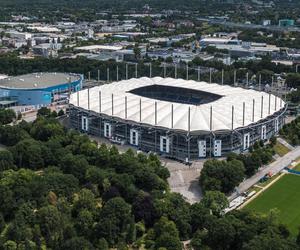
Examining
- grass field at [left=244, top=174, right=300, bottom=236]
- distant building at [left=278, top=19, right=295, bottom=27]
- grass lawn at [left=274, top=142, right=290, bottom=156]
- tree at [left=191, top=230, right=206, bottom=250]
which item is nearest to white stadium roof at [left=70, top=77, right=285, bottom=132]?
grass lawn at [left=274, top=142, right=290, bottom=156]

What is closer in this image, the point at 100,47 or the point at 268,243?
the point at 268,243

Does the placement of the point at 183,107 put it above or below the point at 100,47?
below

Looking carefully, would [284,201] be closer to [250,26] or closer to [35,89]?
[35,89]

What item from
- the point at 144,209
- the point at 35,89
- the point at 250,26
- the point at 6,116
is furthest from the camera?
the point at 250,26

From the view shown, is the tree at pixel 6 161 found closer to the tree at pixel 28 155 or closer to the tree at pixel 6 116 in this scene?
the tree at pixel 28 155

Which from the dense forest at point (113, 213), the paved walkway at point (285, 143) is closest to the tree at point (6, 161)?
the dense forest at point (113, 213)

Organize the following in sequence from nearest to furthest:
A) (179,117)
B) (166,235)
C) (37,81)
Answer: (166,235)
(179,117)
(37,81)

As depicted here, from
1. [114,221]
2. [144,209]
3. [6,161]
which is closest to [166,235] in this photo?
[114,221]
